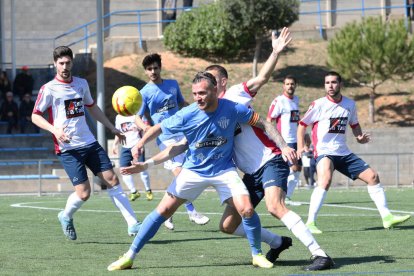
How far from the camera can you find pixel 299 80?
126 feet

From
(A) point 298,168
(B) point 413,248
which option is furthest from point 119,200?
(A) point 298,168

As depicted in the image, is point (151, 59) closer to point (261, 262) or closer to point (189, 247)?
point (189, 247)

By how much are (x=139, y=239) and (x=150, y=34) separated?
1325 inches

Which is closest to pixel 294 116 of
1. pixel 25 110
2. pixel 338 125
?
pixel 338 125

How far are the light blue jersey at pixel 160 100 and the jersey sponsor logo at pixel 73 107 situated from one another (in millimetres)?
1719

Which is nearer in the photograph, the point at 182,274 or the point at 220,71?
the point at 182,274

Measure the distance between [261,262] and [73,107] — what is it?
3.87 meters

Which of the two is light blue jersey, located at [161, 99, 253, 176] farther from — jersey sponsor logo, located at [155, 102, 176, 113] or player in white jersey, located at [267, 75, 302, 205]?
player in white jersey, located at [267, 75, 302, 205]

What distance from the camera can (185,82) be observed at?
124 feet

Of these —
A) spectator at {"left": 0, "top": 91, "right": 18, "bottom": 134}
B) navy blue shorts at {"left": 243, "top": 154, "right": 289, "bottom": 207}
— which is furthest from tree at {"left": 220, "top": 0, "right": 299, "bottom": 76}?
navy blue shorts at {"left": 243, "top": 154, "right": 289, "bottom": 207}

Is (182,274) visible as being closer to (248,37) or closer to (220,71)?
(220,71)

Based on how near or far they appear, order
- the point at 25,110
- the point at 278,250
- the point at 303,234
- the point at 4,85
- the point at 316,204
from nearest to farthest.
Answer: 1. the point at 303,234
2. the point at 278,250
3. the point at 316,204
4. the point at 25,110
5. the point at 4,85

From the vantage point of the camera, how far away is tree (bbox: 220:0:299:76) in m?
37.8

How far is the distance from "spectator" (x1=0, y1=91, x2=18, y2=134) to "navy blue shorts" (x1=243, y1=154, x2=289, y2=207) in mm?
23007
